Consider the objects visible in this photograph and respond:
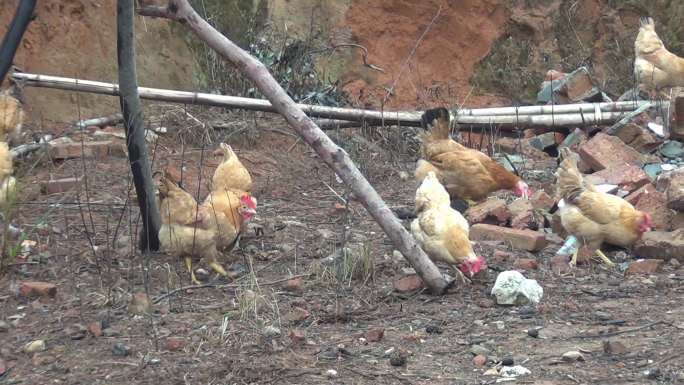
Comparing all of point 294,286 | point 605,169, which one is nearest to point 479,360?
point 294,286

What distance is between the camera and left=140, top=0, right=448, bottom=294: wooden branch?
5391 millimetres

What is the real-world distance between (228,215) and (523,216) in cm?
246

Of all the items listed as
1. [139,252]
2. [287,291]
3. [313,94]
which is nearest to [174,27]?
[313,94]

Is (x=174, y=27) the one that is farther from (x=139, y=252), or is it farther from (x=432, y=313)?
(x=432, y=313)

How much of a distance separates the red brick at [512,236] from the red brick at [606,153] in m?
2.14

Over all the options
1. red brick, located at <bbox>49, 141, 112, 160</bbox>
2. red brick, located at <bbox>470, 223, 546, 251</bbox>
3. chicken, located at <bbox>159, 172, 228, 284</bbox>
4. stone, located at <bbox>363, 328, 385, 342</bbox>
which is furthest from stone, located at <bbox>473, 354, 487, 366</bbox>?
red brick, located at <bbox>49, 141, 112, 160</bbox>

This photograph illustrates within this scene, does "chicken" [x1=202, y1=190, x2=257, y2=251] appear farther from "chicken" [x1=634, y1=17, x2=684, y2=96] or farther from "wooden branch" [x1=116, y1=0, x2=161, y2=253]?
"chicken" [x1=634, y1=17, x2=684, y2=96]

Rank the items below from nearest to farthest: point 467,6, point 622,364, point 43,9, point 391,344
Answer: point 622,364
point 391,344
point 43,9
point 467,6

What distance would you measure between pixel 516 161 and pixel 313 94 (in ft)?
7.52

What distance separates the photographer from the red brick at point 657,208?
7270 millimetres

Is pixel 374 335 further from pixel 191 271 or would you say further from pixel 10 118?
pixel 10 118

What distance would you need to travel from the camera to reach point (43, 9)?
35.9ft

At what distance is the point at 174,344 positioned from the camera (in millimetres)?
4641

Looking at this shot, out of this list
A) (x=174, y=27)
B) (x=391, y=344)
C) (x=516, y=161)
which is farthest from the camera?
(x=174, y=27)
